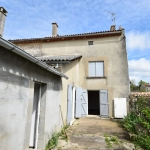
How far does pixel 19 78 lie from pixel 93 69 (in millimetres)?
8927

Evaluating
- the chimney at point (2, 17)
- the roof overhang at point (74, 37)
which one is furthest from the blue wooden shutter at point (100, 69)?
the chimney at point (2, 17)

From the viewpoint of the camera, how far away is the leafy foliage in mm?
4180

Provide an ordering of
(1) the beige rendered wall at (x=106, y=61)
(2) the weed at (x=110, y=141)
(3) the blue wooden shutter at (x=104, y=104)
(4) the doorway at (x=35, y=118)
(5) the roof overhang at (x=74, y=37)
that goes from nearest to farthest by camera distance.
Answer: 1. (4) the doorway at (x=35, y=118)
2. (2) the weed at (x=110, y=141)
3. (3) the blue wooden shutter at (x=104, y=104)
4. (1) the beige rendered wall at (x=106, y=61)
5. (5) the roof overhang at (x=74, y=37)

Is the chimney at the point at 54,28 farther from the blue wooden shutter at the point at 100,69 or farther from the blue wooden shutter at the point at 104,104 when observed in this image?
the blue wooden shutter at the point at 104,104

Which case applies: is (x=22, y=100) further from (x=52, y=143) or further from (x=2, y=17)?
(x=2, y=17)

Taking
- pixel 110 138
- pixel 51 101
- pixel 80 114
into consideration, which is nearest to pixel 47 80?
pixel 51 101

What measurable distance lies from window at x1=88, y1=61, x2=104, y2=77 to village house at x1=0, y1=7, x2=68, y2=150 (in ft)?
21.9

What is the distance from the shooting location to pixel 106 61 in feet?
37.6

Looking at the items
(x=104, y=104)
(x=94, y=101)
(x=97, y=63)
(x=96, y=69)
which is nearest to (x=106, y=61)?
(x=97, y=63)

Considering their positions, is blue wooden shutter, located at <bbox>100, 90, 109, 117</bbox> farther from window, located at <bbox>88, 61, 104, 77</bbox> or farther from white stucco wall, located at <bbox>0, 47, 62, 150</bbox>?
white stucco wall, located at <bbox>0, 47, 62, 150</bbox>

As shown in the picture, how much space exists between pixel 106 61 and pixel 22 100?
926 centimetres

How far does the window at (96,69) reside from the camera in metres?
11.5

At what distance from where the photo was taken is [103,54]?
38.1ft

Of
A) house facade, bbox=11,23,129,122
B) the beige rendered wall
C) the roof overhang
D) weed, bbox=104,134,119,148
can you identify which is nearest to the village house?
weed, bbox=104,134,119,148
